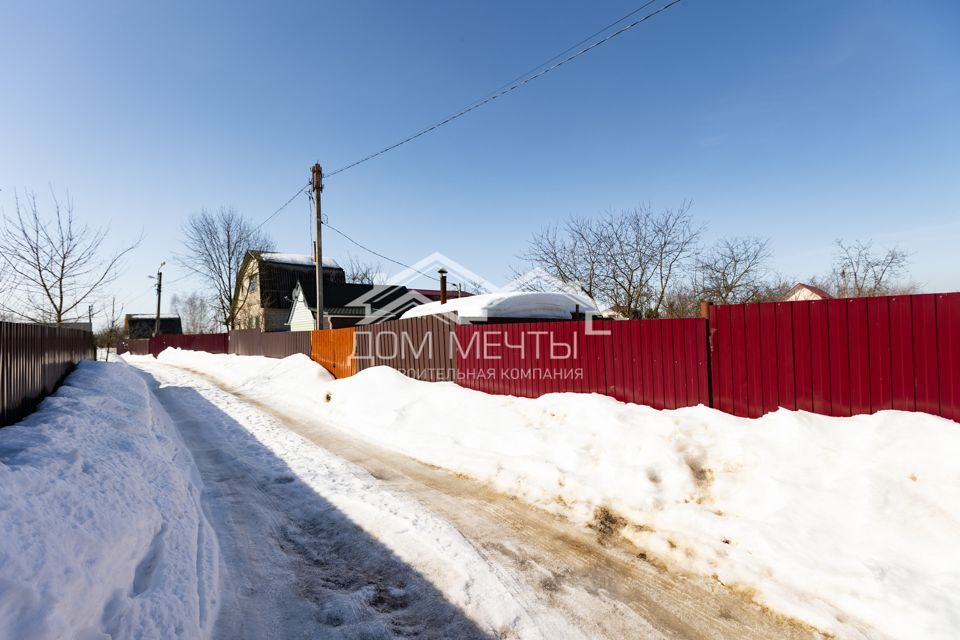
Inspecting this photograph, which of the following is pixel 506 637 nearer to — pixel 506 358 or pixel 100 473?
pixel 100 473

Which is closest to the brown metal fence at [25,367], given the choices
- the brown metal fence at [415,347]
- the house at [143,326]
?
the brown metal fence at [415,347]

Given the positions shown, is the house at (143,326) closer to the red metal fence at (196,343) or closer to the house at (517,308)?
the red metal fence at (196,343)

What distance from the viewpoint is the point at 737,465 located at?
4.59m

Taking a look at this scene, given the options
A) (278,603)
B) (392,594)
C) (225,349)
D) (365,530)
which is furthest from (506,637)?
(225,349)

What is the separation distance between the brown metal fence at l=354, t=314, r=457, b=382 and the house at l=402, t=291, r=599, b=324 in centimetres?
71

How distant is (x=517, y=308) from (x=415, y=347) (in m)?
3.14

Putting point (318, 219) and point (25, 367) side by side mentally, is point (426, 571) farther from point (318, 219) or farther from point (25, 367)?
point (318, 219)

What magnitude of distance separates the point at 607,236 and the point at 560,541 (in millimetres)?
14975

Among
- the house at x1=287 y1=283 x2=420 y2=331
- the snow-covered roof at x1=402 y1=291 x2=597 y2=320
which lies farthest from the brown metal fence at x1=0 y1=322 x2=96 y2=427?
the house at x1=287 y1=283 x2=420 y2=331

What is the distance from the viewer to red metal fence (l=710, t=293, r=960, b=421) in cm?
427

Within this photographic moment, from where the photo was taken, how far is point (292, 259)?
37.8 metres

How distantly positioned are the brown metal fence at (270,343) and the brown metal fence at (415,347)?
5.85 metres

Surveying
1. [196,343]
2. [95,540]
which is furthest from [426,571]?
[196,343]

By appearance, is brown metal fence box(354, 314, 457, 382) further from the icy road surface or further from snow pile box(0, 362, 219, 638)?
snow pile box(0, 362, 219, 638)
